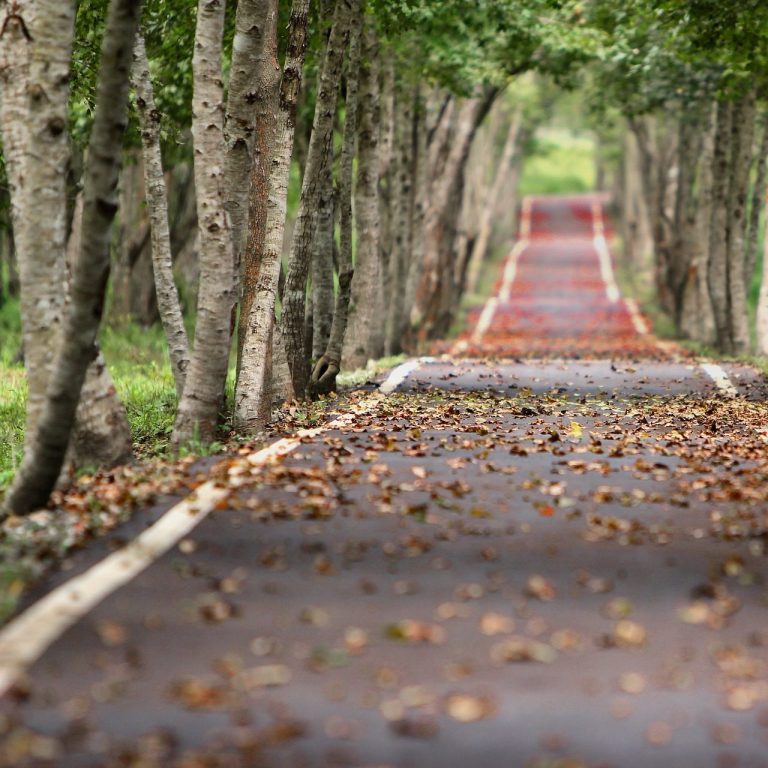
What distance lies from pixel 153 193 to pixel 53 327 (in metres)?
4.86

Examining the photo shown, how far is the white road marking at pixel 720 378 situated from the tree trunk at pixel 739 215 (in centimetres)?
436

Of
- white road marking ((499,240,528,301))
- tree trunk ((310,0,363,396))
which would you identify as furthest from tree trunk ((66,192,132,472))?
white road marking ((499,240,528,301))

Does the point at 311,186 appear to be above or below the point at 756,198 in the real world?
above

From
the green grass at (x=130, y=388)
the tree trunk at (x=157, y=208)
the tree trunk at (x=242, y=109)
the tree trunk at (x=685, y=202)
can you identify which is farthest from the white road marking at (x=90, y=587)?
the tree trunk at (x=685, y=202)

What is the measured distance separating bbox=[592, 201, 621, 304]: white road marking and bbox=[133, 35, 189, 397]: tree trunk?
1381 inches

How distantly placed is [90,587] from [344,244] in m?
10.6

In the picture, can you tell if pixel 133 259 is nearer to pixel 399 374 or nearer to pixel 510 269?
pixel 399 374

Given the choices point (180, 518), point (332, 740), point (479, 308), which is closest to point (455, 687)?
point (332, 740)

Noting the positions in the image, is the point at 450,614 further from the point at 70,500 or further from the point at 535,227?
the point at 535,227

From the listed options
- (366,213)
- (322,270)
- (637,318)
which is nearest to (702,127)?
(637,318)

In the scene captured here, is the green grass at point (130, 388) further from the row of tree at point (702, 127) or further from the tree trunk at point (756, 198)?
the tree trunk at point (756, 198)

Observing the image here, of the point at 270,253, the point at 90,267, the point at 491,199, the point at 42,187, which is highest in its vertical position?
the point at 42,187

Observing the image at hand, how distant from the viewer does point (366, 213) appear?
70.3 feet

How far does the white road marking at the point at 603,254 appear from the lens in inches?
2028
